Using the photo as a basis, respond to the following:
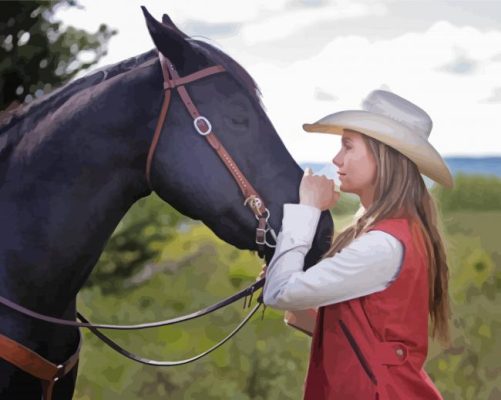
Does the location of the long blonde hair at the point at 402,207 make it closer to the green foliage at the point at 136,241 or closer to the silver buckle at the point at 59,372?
the silver buckle at the point at 59,372

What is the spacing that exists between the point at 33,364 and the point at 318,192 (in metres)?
1.02

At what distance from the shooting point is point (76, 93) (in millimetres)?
2348

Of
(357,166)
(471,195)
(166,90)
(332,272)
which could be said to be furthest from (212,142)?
(471,195)

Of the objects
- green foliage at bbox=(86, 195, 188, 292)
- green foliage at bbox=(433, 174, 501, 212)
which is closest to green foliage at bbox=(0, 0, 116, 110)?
green foliage at bbox=(86, 195, 188, 292)

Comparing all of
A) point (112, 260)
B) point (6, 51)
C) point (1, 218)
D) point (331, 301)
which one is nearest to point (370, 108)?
point (331, 301)

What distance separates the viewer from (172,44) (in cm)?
228

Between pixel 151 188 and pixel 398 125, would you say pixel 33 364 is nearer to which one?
pixel 151 188

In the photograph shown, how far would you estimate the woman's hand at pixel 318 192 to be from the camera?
220 centimetres

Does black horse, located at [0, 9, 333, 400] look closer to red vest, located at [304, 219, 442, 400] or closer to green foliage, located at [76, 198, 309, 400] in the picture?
red vest, located at [304, 219, 442, 400]

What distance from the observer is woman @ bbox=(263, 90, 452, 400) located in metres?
2.09

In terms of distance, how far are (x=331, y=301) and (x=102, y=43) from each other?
13.1ft

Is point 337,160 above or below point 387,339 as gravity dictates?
above

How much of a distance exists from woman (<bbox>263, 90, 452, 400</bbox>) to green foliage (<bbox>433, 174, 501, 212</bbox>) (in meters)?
12.9

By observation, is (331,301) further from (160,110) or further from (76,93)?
(76,93)
